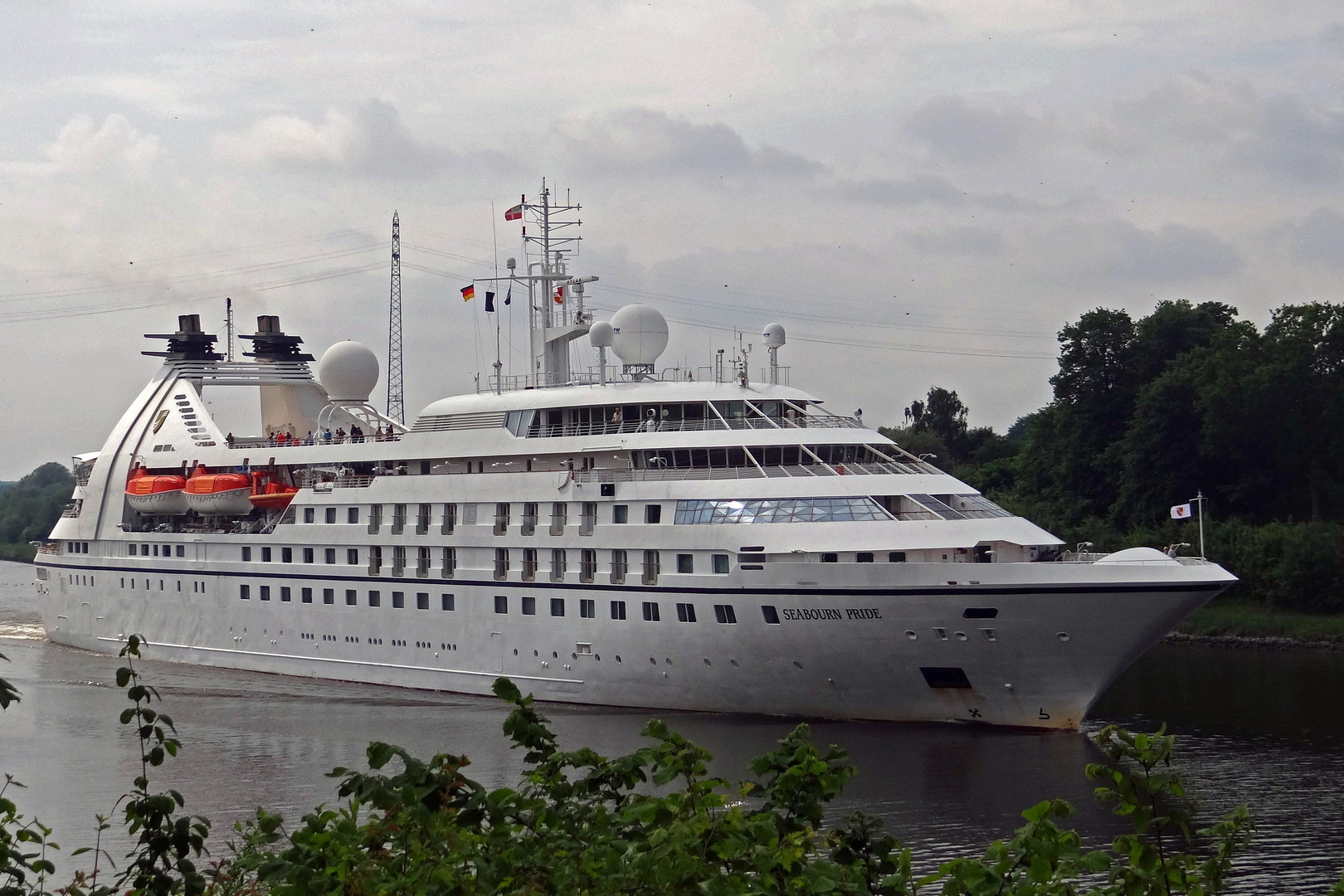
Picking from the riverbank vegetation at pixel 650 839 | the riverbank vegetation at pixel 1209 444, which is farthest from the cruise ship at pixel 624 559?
the riverbank vegetation at pixel 1209 444

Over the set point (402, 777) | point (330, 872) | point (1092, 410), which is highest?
point (1092, 410)

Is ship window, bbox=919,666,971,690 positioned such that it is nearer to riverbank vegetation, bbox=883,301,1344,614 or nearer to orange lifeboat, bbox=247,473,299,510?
orange lifeboat, bbox=247,473,299,510

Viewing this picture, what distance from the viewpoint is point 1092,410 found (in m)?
70.8

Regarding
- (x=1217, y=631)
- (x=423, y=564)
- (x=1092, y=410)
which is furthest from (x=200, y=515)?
(x=1092, y=410)

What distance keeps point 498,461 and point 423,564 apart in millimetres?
3696

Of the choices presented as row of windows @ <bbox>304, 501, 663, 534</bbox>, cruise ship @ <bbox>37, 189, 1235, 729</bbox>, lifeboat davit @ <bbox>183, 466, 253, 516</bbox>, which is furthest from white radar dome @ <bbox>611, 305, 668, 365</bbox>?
lifeboat davit @ <bbox>183, 466, 253, 516</bbox>

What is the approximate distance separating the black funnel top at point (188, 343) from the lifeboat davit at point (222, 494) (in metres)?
7.87

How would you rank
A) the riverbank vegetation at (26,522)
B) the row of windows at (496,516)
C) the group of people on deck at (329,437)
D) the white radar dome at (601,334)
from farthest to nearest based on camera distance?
the riverbank vegetation at (26,522) < the group of people on deck at (329,437) < the white radar dome at (601,334) < the row of windows at (496,516)

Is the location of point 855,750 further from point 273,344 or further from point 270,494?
point 273,344

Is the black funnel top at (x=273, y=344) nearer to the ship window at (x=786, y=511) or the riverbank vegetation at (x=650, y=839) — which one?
the ship window at (x=786, y=511)

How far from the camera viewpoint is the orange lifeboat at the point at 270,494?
154 ft

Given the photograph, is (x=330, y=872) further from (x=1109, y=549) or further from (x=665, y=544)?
(x=1109, y=549)

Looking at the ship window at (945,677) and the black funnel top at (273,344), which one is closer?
the ship window at (945,677)

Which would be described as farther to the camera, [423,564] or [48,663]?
[48,663]
